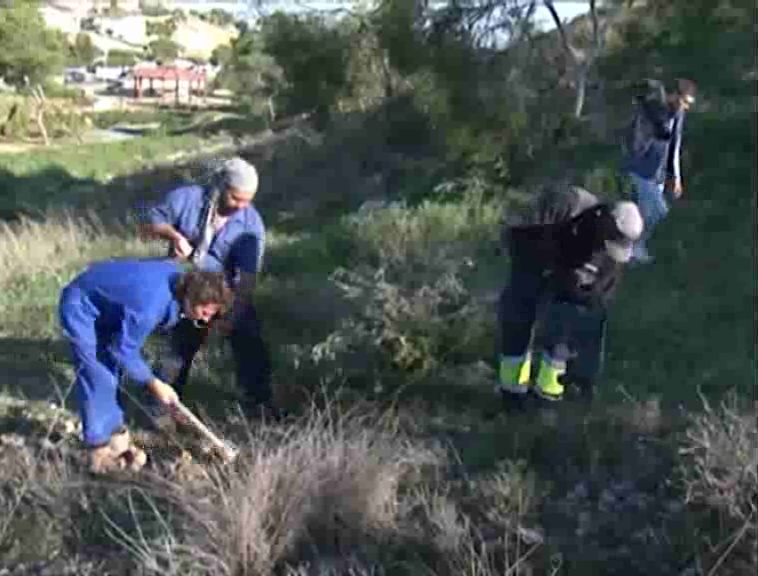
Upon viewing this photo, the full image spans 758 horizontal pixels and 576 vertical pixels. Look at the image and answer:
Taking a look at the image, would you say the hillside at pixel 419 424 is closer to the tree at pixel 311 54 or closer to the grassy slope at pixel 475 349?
the grassy slope at pixel 475 349

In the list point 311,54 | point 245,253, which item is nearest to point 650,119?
point 245,253

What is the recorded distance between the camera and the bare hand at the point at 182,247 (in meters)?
6.83

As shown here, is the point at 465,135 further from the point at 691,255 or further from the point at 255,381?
the point at 255,381

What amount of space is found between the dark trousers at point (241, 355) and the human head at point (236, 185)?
63 centimetres

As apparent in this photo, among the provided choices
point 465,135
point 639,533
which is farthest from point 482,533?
point 465,135

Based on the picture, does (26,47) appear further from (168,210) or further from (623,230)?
(623,230)

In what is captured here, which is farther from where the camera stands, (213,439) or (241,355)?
(241,355)

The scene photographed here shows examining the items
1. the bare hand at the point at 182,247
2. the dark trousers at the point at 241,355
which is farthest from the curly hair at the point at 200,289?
the dark trousers at the point at 241,355

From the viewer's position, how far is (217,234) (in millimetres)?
6922

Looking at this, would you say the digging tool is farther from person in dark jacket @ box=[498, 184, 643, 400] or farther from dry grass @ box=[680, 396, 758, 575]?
dry grass @ box=[680, 396, 758, 575]

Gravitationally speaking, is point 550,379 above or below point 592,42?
Result: below

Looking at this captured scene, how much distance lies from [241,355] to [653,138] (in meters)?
5.67

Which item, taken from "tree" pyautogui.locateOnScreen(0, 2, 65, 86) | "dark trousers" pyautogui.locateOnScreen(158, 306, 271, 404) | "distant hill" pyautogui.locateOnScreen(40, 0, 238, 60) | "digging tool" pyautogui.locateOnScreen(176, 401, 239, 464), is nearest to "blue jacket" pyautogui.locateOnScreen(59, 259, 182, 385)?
"digging tool" pyautogui.locateOnScreen(176, 401, 239, 464)

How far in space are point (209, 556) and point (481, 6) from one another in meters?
16.6
